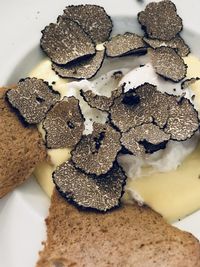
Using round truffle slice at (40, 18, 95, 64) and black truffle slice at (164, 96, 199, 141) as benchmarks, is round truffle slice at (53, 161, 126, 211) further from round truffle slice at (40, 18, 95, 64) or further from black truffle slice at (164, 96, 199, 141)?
round truffle slice at (40, 18, 95, 64)

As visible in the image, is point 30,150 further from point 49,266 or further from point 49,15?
point 49,15

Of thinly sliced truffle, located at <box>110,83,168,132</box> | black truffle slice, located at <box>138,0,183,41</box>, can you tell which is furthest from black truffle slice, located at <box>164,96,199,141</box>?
black truffle slice, located at <box>138,0,183,41</box>

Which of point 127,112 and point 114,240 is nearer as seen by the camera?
point 114,240

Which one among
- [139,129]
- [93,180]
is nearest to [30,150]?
[93,180]

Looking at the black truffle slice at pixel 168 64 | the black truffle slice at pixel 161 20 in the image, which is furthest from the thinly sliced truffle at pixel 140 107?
the black truffle slice at pixel 161 20

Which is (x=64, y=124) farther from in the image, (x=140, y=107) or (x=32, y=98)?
(x=140, y=107)

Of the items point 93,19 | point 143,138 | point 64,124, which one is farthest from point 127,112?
point 93,19

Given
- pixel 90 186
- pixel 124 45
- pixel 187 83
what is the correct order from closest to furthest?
pixel 90 186 → pixel 187 83 → pixel 124 45
